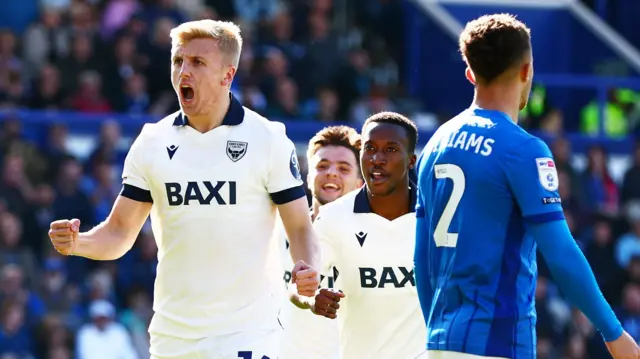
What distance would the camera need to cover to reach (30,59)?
16.3 metres

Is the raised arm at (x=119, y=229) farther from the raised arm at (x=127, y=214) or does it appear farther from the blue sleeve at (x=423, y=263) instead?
the blue sleeve at (x=423, y=263)

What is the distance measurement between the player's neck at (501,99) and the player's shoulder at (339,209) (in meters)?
2.06

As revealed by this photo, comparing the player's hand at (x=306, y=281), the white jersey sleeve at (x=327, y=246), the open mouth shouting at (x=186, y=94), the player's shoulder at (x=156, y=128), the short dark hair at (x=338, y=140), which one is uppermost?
the open mouth shouting at (x=186, y=94)

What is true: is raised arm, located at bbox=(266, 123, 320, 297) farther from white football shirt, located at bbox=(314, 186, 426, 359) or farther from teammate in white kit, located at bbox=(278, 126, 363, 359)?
teammate in white kit, located at bbox=(278, 126, 363, 359)

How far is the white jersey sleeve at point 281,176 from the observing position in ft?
21.5

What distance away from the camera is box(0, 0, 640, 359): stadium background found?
14219mm

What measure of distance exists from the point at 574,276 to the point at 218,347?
2.03 m

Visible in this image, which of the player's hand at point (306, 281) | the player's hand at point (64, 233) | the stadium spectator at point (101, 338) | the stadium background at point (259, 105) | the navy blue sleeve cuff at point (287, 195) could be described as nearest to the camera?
the player's hand at point (306, 281)

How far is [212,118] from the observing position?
6.69m

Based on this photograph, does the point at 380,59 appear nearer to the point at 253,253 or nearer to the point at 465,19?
the point at 465,19

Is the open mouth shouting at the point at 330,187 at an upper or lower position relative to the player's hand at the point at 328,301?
upper

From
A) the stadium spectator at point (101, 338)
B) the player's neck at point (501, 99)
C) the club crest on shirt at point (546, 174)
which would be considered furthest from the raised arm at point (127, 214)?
the stadium spectator at point (101, 338)

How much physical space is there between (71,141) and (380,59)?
20.4 ft

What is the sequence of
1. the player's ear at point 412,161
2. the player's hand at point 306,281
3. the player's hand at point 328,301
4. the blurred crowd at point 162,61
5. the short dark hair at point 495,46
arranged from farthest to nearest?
the blurred crowd at point 162,61 → the player's ear at point 412,161 → the player's hand at point 306,281 → the player's hand at point 328,301 → the short dark hair at point 495,46
